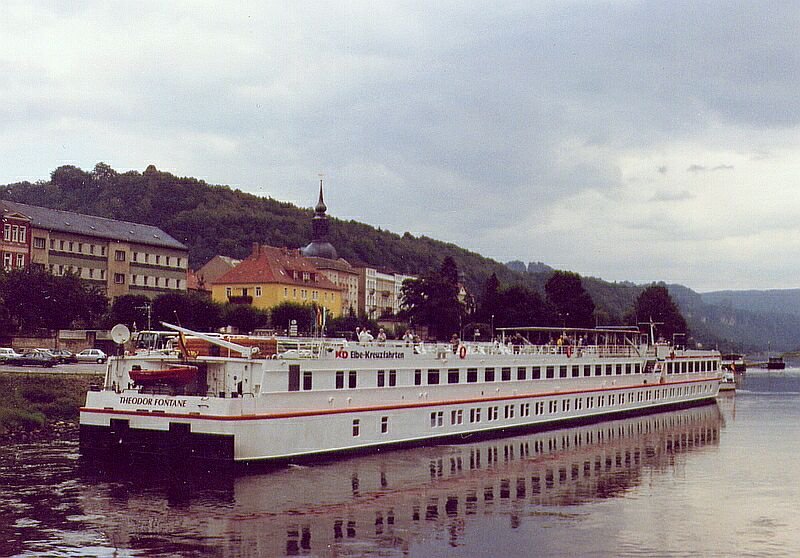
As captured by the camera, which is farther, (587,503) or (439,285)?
(439,285)

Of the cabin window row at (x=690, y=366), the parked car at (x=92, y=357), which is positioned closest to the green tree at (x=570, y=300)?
the cabin window row at (x=690, y=366)

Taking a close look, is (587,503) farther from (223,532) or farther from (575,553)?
(223,532)

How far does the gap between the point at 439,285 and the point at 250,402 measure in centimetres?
7830

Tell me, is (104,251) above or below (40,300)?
above

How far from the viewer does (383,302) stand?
191625mm

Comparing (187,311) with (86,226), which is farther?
(86,226)

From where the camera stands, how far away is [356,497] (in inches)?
1265

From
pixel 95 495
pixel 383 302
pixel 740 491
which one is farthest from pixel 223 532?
pixel 383 302

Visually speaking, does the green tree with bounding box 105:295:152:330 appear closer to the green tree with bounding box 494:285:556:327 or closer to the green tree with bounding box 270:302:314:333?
the green tree with bounding box 270:302:314:333

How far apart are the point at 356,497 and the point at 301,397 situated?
6.36 m

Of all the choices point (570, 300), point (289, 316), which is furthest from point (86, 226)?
point (570, 300)

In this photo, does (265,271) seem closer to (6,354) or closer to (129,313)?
(129,313)

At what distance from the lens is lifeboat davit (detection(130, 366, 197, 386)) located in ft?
120

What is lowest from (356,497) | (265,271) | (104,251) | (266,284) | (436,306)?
(356,497)
